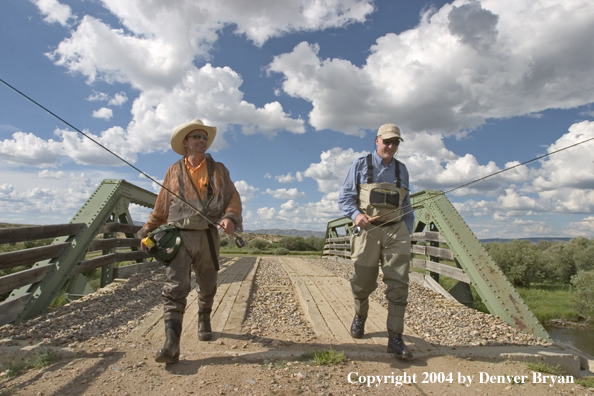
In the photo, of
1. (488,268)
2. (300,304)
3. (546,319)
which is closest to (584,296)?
(546,319)

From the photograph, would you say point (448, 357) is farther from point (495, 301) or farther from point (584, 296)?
point (584, 296)

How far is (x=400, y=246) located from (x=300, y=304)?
226 cm

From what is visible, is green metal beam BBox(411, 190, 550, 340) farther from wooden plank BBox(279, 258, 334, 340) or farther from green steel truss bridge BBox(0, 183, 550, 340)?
wooden plank BBox(279, 258, 334, 340)

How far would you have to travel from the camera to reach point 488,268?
4641 mm

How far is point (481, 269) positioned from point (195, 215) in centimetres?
350

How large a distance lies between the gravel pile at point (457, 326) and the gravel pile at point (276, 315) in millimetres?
1224

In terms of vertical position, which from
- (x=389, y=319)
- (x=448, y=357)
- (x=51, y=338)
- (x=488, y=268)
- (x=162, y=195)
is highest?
(x=162, y=195)

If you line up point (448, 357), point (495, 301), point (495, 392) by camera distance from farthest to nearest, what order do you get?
point (495, 301) → point (448, 357) → point (495, 392)

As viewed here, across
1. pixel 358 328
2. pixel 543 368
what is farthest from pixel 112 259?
→ pixel 543 368

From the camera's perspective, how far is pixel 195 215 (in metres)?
3.28

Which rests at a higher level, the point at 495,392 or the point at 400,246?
the point at 400,246

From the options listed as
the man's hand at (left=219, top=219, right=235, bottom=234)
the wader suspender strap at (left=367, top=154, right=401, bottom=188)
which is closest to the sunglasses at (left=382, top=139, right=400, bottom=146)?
the wader suspender strap at (left=367, top=154, right=401, bottom=188)

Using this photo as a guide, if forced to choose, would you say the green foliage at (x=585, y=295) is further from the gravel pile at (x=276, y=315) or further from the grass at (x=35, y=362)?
the grass at (x=35, y=362)

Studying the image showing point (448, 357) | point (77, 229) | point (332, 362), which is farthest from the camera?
point (77, 229)
